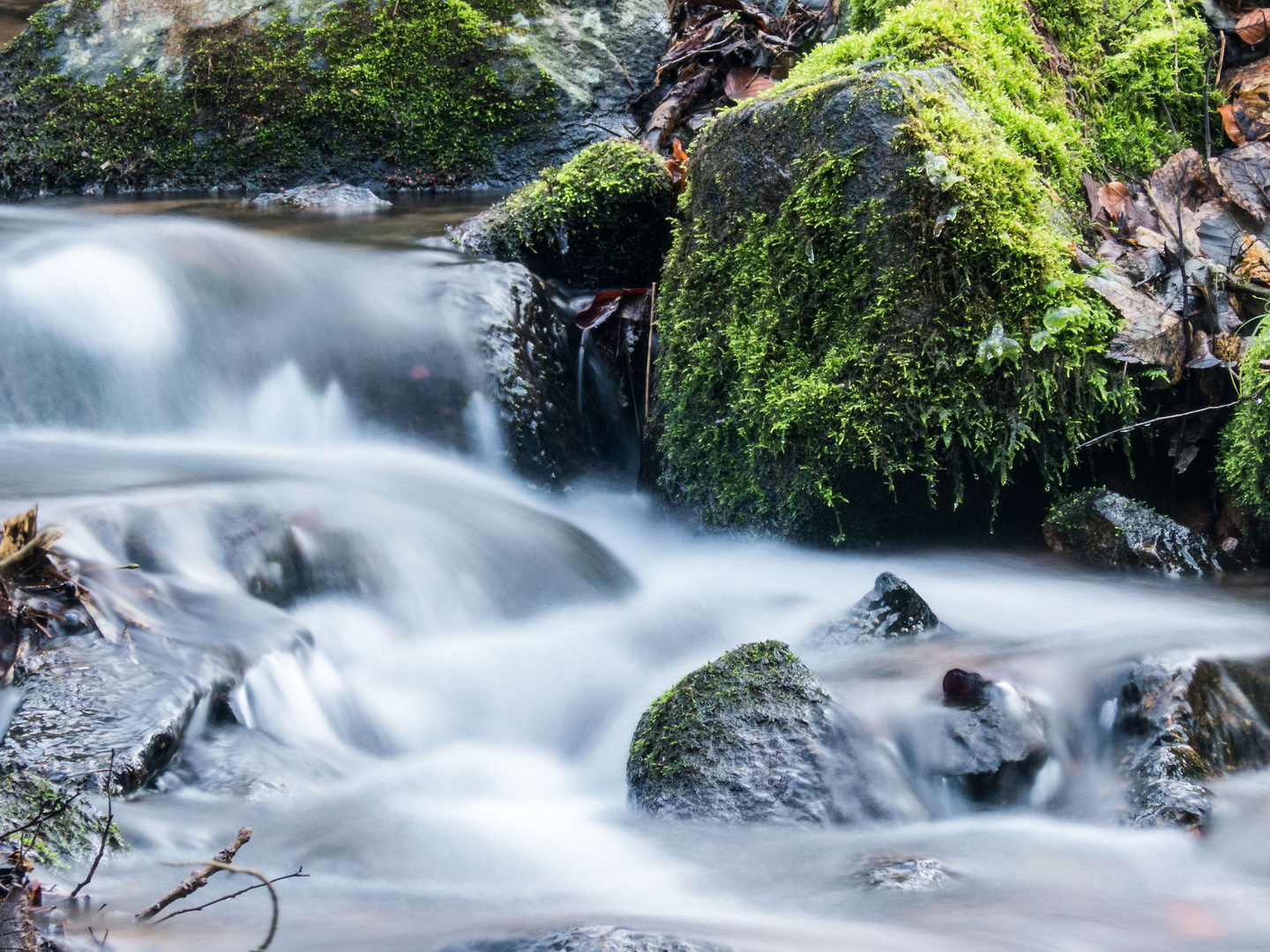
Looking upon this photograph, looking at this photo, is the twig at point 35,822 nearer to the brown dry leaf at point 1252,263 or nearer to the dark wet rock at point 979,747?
the dark wet rock at point 979,747

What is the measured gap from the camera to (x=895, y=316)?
331cm

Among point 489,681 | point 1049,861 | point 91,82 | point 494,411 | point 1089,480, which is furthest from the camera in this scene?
point 91,82

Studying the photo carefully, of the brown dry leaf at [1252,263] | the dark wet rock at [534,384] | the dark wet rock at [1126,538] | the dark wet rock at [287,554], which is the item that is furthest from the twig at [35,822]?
the brown dry leaf at [1252,263]

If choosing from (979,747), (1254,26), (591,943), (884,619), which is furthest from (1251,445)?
(591,943)

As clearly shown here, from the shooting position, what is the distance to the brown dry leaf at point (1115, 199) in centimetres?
382

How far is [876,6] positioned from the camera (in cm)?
469

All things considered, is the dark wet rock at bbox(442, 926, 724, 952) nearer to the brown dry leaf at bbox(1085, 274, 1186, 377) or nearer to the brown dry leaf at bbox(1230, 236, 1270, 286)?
the brown dry leaf at bbox(1085, 274, 1186, 377)

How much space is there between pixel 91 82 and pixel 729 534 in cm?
800

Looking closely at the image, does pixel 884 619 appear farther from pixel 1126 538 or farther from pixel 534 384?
pixel 534 384

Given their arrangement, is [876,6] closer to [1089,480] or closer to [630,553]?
[1089,480]

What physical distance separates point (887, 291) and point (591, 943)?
2.53 m

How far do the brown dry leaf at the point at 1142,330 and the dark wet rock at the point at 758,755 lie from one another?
183cm

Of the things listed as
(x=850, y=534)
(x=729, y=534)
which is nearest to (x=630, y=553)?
(x=729, y=534)

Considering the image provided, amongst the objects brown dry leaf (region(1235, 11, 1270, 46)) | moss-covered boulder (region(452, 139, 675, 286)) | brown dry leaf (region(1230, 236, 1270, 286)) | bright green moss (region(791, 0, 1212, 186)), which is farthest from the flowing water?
brown dry leaf (region(1235, 11, 1270, 46))
